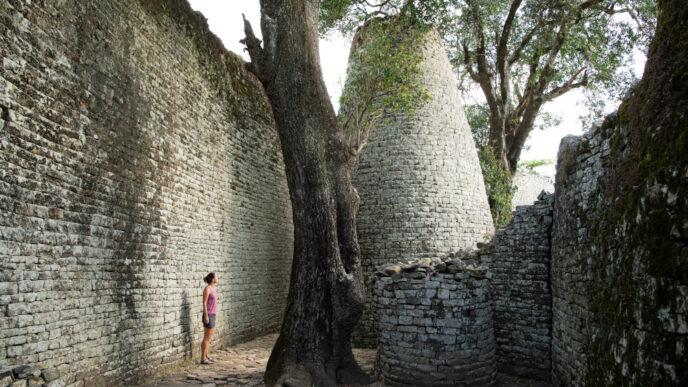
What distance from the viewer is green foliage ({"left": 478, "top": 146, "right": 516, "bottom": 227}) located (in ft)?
43.3

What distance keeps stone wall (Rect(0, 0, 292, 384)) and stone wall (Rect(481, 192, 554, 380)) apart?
17.2 ft

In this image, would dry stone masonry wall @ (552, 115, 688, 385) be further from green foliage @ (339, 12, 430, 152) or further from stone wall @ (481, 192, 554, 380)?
green foliage @ (339, 12, 430, 152)

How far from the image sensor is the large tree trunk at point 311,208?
688 cm

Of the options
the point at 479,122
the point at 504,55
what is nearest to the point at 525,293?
the point at 504,55

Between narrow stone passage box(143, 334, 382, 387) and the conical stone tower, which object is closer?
narrow stone passage box(143, 334, 382, 387)

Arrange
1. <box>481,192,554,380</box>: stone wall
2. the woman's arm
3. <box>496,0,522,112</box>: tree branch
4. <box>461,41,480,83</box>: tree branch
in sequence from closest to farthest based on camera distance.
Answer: <box>481,192,554,380</box>: stone wall → the woman's arm → <box>496,0,522,112</box>: tree branch → <box>461,41,480,83</box>: tree branch

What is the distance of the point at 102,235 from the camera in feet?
19.7

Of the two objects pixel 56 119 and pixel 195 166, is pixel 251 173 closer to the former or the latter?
pixel 195 166

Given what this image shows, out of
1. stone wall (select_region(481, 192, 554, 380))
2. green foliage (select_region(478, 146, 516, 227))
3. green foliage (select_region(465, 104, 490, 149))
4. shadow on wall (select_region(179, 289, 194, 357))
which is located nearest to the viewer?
stone wall (select_region(481, 192, 554, 380))

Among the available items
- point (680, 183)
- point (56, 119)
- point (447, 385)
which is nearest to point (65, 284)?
point (56, 119)

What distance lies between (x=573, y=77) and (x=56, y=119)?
14.6 m

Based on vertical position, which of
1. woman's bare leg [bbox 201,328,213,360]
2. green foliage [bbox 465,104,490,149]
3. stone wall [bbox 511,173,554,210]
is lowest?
woman's bare leg [bbox 201,328,213,360]

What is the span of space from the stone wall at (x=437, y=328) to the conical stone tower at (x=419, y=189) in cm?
316

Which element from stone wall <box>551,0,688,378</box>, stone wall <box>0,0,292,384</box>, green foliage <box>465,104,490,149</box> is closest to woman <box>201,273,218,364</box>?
stone wall <box>0,0,292,384</box>
